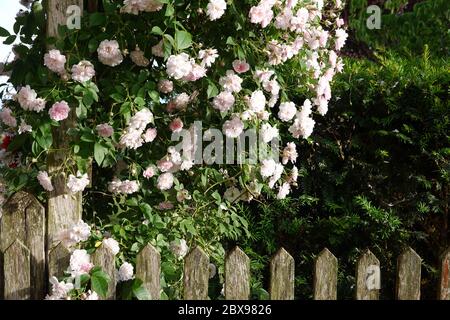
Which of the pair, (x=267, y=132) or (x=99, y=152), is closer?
(x=99, y=152)

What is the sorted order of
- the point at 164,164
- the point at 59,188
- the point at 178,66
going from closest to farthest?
the point at 178,66
the point at 59,188
the point at 164,164

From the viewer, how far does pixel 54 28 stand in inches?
108

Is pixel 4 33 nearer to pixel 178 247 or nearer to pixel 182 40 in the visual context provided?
pixel 182 40

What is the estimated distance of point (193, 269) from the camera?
8.02 ft

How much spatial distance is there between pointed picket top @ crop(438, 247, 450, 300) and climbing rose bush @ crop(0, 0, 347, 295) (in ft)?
2.87

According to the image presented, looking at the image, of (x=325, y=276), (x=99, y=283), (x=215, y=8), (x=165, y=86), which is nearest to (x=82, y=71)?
(x=165, y=86)

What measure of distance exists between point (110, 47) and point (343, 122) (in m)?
1.56

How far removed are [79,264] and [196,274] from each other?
1.48 feet

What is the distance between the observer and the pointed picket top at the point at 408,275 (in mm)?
2518

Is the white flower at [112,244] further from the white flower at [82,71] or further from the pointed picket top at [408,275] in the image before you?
the pointed picket top at [408,275]

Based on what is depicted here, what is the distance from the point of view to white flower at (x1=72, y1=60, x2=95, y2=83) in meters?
2.65
